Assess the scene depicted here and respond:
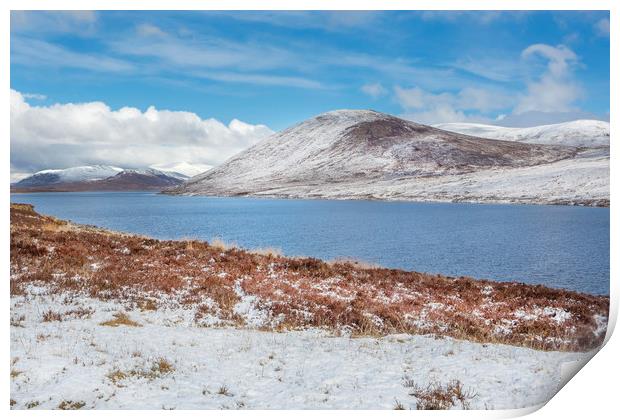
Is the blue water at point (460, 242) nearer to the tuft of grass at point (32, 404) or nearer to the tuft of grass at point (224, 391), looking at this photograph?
the tuft of grass at point (224, 391)

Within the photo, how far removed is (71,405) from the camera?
11.3 metres

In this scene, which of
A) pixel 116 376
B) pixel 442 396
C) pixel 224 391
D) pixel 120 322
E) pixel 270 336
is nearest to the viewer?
pixel 442 396

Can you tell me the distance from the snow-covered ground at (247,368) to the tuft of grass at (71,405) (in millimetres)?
29

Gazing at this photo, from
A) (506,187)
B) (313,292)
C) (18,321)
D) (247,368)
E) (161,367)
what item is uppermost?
(506,187)

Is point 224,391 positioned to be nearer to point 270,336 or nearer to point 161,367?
point 161,367

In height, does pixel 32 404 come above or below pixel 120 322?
below

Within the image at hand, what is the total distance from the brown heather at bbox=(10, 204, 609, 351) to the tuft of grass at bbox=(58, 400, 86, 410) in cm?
650

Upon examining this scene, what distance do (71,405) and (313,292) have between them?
13.6 m

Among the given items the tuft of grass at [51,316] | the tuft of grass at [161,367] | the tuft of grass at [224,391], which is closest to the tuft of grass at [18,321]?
the tuft of grass at [51,316]

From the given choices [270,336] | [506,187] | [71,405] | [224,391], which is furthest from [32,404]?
[506,187]

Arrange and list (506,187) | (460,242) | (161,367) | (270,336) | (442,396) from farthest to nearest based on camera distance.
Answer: (506,187) < (460,242) < (270,336) < (161,367) < (442,396)

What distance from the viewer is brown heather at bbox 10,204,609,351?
742 inches

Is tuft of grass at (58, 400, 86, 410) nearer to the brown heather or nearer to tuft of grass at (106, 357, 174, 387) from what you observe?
tuft of grass at (106, 357, 174, 387)
